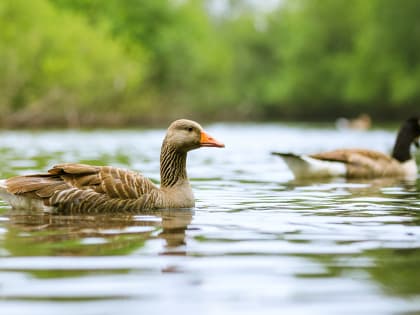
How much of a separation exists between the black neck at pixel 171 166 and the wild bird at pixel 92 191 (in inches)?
7.0

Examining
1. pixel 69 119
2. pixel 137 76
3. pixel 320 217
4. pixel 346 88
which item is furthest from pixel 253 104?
pixel 320 217

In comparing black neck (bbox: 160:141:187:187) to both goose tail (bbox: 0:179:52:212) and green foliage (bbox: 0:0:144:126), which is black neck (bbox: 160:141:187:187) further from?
green foliage (bbox: 0:0:144:126)

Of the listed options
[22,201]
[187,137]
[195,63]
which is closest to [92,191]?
[22,201]

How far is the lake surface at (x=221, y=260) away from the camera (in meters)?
5.06

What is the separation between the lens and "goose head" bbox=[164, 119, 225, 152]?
392 inches

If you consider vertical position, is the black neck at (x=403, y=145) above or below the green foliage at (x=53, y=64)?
below

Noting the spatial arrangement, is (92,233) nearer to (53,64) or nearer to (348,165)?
(348,165)

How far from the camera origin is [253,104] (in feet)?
377

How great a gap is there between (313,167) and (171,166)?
19.4 ft

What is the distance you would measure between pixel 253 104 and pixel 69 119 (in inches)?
1971

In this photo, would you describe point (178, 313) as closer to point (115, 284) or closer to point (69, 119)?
point (115, 284)

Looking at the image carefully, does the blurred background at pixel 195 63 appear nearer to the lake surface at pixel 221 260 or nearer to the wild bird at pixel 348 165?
the wild bird at pixel 348 165

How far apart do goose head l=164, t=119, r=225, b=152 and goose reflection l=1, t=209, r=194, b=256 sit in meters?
0.80

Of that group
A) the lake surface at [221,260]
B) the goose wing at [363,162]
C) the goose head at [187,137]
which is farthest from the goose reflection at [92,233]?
the goose wing at [363,162]
